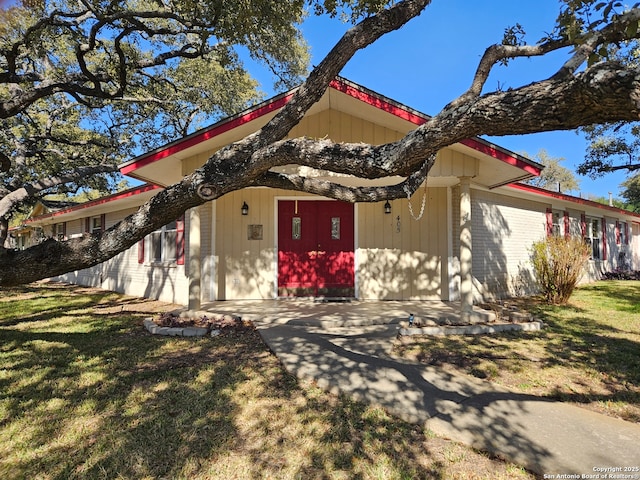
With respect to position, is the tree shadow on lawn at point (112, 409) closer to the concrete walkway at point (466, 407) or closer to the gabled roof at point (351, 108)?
the concrete walkway at point (466, 407)

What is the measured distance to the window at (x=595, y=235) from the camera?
1344cm

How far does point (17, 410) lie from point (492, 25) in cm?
843

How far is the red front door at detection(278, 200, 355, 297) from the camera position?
816cm

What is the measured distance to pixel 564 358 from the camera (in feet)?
14.5

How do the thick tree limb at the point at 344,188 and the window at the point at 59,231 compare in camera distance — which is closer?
the thick tree limb at the point at 344,188

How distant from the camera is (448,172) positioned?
6.34 metres

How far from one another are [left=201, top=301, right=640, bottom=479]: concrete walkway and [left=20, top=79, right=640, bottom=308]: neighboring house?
272cm

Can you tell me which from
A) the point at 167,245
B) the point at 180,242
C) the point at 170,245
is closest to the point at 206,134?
the point at 180,242

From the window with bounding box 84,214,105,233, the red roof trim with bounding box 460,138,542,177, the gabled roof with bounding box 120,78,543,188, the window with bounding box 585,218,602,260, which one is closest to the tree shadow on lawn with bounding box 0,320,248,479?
the gabled roof with bounding box 120,78,543,188

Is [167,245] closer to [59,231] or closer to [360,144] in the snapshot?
[360,144]

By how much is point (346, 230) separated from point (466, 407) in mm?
5560

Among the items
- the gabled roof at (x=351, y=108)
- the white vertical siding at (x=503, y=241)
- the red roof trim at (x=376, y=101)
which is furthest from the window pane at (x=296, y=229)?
the white vertical siding at (x=503, y=241)

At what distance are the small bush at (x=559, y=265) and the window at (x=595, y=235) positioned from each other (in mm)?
6822

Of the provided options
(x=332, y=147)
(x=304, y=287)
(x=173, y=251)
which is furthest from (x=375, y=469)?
(x=173, y=251)
